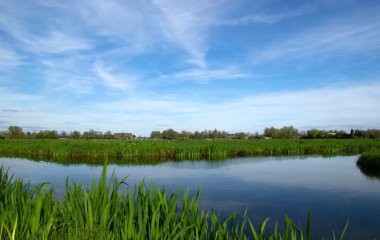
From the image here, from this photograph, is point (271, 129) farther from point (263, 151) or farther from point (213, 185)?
point (213, 185)

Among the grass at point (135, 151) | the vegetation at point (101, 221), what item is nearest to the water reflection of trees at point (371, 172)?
the grass at point (135, 151)

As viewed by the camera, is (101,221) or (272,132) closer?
(101,221)

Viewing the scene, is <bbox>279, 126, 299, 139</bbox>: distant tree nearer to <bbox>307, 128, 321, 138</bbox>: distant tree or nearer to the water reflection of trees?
<bbox>307, 128, 321, 138</bbox>: distant tree

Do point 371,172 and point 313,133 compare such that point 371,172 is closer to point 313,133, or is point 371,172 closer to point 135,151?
point 135,151

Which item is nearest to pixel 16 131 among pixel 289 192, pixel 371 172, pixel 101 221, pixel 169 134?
pixel 169 134

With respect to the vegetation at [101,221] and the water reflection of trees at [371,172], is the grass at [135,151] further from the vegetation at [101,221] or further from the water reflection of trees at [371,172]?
the vegetation at [101,221]

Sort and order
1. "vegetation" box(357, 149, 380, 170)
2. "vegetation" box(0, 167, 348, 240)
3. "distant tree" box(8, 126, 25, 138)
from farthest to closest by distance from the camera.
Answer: "distant tree" box(8, 126, 25, 138) < "vegetation" box(357, 149, 380, 170) < "vegetation" box(0, 167, 348, 240)

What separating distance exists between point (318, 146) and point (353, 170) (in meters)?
18.1

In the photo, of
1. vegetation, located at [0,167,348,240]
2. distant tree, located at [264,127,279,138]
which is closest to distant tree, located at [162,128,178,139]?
distant tree, located at [264,127,279,138]

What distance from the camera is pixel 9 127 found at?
88.4 m

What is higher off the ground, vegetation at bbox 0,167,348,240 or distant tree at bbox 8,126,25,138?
distant tree at bbox 8,126,25,138

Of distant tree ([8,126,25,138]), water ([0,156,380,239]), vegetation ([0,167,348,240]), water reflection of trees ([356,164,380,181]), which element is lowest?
water ([0,156,380,239])

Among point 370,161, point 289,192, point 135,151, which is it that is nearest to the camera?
point 289,192

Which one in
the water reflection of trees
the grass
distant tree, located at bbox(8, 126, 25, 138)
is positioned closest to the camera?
the water reflection of trees
